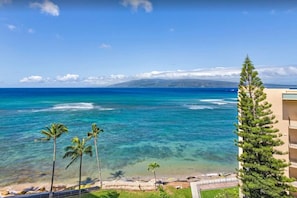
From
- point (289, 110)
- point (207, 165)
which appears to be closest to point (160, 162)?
point (207, 165)

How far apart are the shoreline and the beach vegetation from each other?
29.6 ft

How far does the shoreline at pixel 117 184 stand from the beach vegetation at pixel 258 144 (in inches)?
356

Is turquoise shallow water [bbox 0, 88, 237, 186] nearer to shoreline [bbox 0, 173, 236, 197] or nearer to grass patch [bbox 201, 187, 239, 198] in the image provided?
shoreline [bbox 0, 173, 236, 197]

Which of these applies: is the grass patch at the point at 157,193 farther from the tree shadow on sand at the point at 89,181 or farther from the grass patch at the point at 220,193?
the tree shadow on sand at the point at 89,181

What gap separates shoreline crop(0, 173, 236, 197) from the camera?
20953mm

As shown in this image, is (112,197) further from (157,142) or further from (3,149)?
(3,149)

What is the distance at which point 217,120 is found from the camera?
53.6m

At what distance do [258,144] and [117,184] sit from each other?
13694mm

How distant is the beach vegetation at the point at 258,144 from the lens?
42.4 feet

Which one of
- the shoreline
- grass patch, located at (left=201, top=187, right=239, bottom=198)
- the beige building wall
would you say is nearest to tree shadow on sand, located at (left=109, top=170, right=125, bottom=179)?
the shoreline

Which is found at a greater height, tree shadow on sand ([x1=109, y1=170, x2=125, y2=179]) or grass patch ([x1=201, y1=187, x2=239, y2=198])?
grass patch ([x1=201, y1=187, x2=239, y2=198])

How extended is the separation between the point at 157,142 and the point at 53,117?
3255 centimetres

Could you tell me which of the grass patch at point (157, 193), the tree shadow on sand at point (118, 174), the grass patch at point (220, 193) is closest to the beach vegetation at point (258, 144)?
the grass patch at point (220, 193)

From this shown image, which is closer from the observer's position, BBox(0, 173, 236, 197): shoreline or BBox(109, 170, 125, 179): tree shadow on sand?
BBox(0, 173, 236, 197): shoreline
